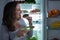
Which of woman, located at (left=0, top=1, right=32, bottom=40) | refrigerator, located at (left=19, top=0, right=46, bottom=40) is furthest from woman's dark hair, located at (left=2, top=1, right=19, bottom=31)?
refrigerator, located at (left=19, top=0, right=46, bottom=40)

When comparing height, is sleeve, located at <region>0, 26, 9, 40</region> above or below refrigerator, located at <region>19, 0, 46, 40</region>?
below

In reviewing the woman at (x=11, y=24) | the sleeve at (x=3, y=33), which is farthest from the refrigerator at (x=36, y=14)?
the sleeve at (x=3, y=33)

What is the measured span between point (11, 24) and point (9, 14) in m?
0.14

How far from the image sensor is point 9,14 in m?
2.50

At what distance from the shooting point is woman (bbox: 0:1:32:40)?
2.49 m

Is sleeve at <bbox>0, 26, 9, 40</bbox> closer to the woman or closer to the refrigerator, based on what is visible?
the woman

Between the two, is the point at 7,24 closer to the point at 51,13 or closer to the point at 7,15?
the point at 7,15

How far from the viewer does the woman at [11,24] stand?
2492 millimetres

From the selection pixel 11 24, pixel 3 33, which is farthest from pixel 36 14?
pixel 3 33

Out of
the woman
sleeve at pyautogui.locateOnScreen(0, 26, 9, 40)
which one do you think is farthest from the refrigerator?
sleeve at pyautogui.locateOnScreen(0, 26, 9, 40)

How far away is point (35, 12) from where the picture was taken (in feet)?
8.30

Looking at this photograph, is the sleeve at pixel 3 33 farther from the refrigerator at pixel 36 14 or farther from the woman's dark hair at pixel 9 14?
→ the refrigerator at pixel 36 14

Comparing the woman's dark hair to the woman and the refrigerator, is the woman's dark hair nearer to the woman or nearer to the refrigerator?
the woman

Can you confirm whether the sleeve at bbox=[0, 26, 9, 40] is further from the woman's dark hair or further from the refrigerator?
the refrigerator
